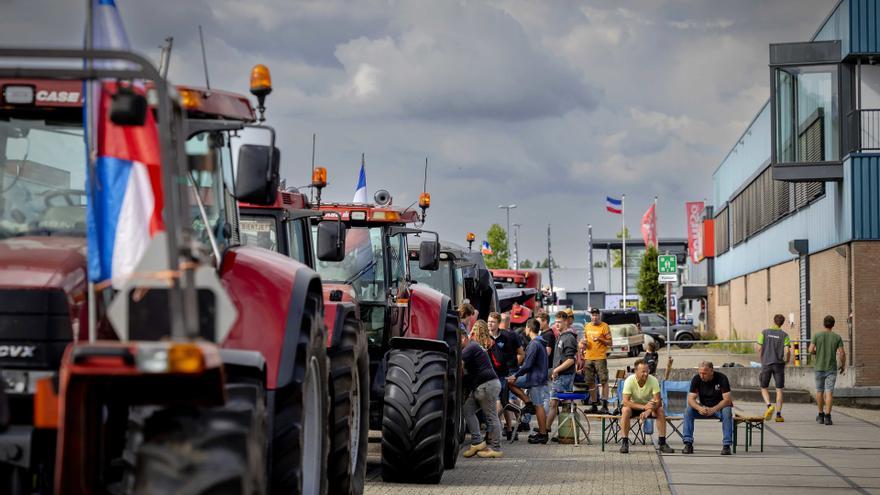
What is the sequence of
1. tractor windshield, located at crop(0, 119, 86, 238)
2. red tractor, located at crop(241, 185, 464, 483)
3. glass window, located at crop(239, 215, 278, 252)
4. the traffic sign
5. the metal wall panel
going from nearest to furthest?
tractor windshield, located at crop(0, 119, 86, 238) → glass window, located at crop(239, 215, 278, 252) → red tractor, located at crop(241, 185, 464, 483) → the metal wall panel → the traffic sign

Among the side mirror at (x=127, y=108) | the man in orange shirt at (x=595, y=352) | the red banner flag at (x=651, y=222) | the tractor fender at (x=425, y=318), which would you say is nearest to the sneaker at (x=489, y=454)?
the tractor fender at (x=425, y=318)

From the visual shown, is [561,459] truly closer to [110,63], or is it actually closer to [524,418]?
[524,418]

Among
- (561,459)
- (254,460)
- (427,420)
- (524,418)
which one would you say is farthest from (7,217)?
(524,418)

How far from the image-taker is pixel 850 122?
99.1 ft

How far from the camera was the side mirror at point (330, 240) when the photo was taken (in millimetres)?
11727

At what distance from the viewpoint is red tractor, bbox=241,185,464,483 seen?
41.3 ft

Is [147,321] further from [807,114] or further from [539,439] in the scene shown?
[807,114]

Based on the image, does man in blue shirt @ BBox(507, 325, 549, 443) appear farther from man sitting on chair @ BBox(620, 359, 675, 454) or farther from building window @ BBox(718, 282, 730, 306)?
building window @ BBox(718, 282, 730, 306)

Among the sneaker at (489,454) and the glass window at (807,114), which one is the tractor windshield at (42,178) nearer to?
the sneaker at (489,454)

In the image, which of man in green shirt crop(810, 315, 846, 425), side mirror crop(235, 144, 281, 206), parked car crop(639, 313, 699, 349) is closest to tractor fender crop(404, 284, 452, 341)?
side mirror crop(235, 144, 281, 206)

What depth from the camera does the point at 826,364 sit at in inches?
875

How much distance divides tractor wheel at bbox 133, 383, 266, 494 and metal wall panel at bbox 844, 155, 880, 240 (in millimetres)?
25736

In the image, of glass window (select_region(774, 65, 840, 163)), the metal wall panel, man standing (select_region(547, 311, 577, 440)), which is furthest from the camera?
glass window (select_region(774, 65, 840, 163))

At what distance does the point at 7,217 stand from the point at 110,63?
3.23ft
